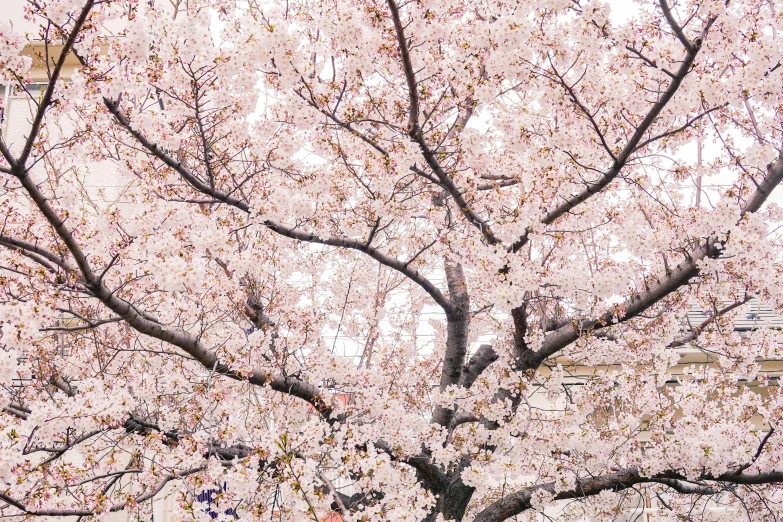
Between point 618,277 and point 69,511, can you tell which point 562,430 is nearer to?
point 618,277

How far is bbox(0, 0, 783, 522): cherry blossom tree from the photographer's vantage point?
416cm

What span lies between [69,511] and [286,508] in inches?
53.3

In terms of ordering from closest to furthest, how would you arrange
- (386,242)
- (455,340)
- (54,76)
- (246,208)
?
(54,76) → (246,208) → (455,340) → (386,242)

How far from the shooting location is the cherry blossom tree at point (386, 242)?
4.16 m

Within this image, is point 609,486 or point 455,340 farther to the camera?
point 455,340

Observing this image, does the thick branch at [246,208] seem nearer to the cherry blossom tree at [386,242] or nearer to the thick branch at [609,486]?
the cherry blossom tree at [386,242]

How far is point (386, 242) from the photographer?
20.6 feet

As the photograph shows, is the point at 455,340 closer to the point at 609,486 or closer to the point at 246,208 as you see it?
the point at 609,486

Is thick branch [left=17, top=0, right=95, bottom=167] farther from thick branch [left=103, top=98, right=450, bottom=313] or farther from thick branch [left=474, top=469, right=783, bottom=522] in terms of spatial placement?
thick branch [left=474, top=469, right=783, bottom=522]

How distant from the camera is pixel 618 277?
4770mm

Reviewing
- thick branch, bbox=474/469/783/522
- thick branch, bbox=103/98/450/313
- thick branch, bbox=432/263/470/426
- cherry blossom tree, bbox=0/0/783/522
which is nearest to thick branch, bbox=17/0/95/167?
cherry blossom tree, bbox=0/0/783/522

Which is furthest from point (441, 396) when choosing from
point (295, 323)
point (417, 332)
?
point (417, 332)

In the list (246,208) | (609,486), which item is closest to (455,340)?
(609,486)

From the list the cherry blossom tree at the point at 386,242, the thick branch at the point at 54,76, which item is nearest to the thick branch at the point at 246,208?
the cherry blossom tree at the point at 386,242
